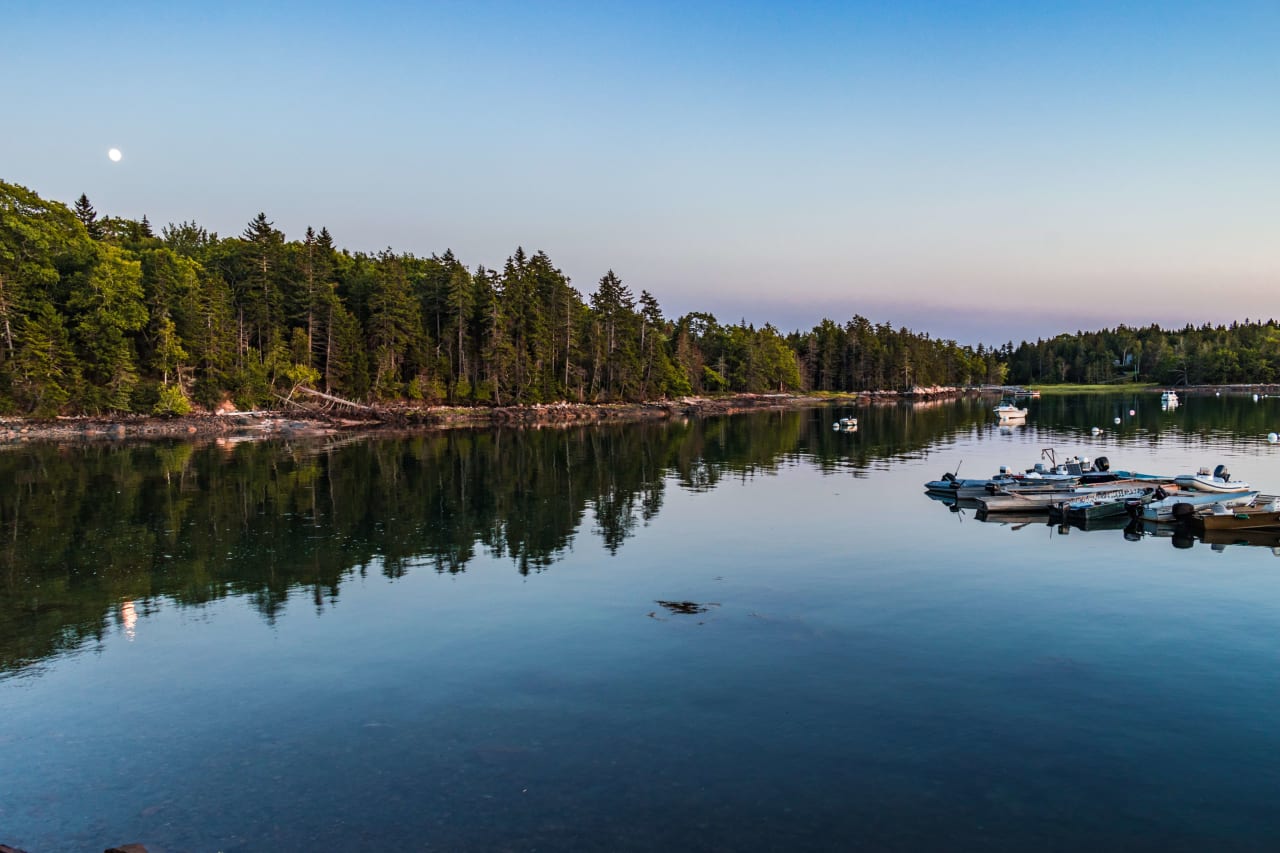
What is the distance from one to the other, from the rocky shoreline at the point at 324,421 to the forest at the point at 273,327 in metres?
3.76

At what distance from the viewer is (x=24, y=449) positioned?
67.9 m

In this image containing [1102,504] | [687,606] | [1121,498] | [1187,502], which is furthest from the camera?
[1121,498]

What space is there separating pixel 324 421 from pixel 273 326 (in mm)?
20849

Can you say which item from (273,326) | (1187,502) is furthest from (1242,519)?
(273,326)

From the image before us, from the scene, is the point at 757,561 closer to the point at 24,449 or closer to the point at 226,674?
the point at 226,674

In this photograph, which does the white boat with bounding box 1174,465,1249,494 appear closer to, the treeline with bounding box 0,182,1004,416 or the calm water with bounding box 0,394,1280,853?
the calm water with bounding box 0,394,1280,853

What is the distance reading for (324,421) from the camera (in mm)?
96812

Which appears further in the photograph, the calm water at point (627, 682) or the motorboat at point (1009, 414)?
the motorboat at point (1009, 414)

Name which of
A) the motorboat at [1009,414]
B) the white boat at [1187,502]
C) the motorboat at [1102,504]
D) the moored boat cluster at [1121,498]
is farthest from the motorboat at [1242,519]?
the motorboat at [1009,414]

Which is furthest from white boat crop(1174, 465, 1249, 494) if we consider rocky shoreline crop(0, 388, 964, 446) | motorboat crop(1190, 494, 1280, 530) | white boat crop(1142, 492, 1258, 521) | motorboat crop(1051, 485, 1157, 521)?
rocky shoreline crop(0, 388, 964, 446)

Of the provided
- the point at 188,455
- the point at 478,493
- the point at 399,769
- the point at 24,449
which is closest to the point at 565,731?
the point at 399,769

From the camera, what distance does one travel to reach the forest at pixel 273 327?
87.2 metres

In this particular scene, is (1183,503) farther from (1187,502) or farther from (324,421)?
(324,421)

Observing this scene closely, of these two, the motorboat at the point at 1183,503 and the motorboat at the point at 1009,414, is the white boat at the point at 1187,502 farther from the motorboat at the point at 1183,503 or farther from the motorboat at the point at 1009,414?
the motorboat at the point at 1009,414
